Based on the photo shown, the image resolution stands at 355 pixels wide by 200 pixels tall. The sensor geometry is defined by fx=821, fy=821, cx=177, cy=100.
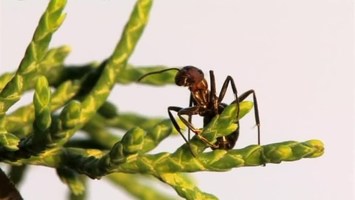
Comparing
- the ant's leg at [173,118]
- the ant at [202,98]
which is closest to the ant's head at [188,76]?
the ant at [202,98]

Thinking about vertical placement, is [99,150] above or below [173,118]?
below

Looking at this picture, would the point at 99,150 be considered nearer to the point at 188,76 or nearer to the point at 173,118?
the point at 173,118

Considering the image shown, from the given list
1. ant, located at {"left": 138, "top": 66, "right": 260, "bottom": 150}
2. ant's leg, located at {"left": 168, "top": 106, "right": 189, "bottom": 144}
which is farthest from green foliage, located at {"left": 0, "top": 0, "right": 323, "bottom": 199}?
ant, located at {"left": 138, "top": 66, "right": 260, "bottom": 150}

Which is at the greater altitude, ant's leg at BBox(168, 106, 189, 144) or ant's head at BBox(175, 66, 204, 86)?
ant's head at BBox(175, 66, 204, 86)

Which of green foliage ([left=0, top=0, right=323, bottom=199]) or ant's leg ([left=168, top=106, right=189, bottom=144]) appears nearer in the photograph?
green foliage ([left=0, top=0, right=323, bottom=199])

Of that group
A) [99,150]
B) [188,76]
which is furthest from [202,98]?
[99,150]

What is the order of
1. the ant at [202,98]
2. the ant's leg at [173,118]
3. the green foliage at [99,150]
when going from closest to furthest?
the green foliage at [99,150], the ant's leg at [173,118], the ant at [202,98]

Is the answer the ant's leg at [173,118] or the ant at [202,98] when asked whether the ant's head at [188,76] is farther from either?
the ant's leg at [173,118]

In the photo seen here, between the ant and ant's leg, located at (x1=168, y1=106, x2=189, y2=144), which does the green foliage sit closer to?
ant's leg, located at (x1=168, y1=106, x2=189, y2=144)
